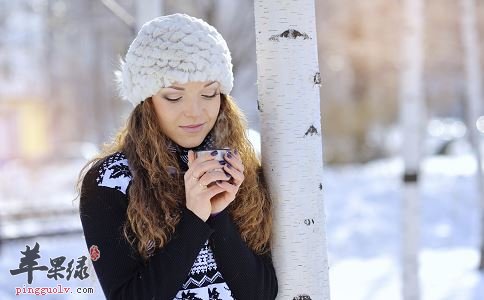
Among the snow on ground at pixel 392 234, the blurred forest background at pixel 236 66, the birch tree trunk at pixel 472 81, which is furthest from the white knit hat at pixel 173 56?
the blurred forest background at pixel 236 66

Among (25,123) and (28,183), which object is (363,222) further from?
(25,123)

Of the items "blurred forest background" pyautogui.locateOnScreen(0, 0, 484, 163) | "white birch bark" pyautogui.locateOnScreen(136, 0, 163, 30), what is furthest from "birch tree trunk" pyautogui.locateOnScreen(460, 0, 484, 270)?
"white birch bark" pyautogui.locateOnScreen(136, 0, 163, 30)

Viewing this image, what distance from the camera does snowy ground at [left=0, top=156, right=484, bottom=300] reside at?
21.8ft

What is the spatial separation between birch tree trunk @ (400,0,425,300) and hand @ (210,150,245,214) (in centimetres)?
370

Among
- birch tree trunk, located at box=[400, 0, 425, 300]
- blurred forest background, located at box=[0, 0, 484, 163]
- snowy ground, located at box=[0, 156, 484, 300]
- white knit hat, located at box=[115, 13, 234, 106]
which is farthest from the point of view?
blurred forest background, located at box=[0, 0, 484, 163]

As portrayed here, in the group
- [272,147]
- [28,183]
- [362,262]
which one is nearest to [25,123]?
[28,183]

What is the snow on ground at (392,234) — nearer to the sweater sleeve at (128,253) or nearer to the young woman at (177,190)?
the young woman at (177,190)

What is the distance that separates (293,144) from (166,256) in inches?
20.6

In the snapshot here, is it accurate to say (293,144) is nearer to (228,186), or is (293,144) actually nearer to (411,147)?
(228,186)

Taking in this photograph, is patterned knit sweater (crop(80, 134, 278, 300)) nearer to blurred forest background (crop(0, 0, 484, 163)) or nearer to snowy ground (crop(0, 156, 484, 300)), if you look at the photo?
snowy ground (crop(0, 156, 484, 300))

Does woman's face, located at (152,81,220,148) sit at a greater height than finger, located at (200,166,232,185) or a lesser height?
greater

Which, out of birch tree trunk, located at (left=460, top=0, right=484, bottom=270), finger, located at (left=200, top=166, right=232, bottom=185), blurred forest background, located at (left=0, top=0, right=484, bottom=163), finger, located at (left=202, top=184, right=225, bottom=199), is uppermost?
blurred forest background, located at (left=0, top=0, right=484, bottom=163)

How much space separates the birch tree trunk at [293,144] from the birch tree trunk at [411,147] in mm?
3367

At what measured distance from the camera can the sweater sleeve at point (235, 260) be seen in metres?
2.07
